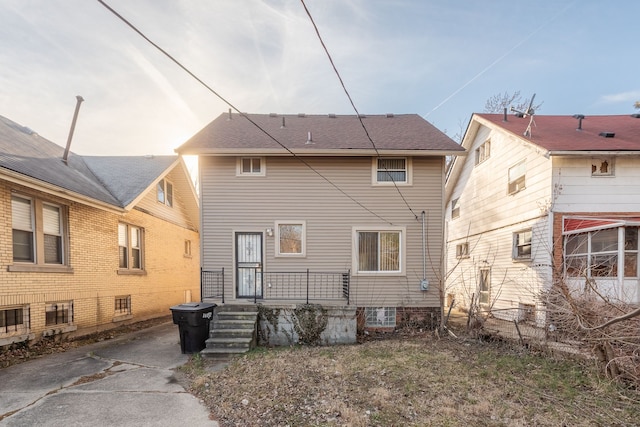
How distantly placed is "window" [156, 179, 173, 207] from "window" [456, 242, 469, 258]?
1263 centimetres

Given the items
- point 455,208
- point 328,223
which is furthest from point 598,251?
point 328,223

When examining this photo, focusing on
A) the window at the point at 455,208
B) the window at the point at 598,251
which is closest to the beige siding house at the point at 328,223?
the window at the point at 598,251

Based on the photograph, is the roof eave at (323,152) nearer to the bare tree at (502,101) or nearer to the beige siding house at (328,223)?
the beige siding house at (328,223)

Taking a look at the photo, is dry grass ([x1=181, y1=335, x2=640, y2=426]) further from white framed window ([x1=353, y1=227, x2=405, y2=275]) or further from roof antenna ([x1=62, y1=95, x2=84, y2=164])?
roof antenna ([x1=62, y1=95, x2=84, y2=164])

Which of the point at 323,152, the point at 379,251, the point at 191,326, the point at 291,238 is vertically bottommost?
the point at 191,326

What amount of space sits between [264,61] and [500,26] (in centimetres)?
676

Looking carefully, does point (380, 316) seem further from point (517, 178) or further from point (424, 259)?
point (517, 178)

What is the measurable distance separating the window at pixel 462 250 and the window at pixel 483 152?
3601mm

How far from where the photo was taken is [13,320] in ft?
20.3

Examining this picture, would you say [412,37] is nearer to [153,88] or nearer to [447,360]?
[153,88]

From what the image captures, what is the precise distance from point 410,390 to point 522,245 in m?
7.43

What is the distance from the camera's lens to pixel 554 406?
412cm

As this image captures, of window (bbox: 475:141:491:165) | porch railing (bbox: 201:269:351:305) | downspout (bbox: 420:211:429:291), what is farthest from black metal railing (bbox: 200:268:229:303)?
window (bbox: 475:141:491:165)

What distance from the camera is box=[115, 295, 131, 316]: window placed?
9.21m
